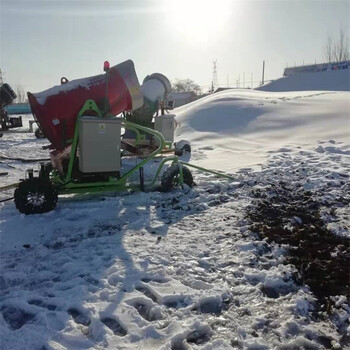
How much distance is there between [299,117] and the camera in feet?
47.6

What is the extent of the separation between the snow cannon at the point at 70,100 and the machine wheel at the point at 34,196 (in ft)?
2.34

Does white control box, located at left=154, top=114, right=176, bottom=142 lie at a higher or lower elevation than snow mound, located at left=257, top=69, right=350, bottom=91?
lower

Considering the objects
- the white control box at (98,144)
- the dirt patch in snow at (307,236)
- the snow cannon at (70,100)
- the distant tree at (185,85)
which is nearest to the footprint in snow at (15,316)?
the dirt patch in snow at (307,236)

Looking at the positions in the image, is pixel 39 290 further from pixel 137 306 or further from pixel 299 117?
pixel 299 117

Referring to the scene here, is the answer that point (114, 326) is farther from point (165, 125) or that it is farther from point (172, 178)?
point (165, 125)

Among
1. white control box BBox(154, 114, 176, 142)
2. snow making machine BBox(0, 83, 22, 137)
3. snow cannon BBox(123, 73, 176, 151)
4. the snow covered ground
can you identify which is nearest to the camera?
the snow covered ground

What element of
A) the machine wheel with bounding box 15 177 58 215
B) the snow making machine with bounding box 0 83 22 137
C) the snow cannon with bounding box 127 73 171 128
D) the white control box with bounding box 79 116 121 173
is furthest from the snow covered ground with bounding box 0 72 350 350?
the snow making machine with bounding box 0 83 22 137

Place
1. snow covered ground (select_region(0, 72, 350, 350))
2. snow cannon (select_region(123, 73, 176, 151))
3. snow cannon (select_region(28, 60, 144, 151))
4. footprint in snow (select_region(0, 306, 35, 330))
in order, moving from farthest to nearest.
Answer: snow cannon (select_region(123, 73, 176, 151))
snow cannon (select_region(28, 60, 144, 151))
footprint in snow (select_region(0, 306, 35, 330))
snow covered ground (select_region(0, 72, 350, 350))

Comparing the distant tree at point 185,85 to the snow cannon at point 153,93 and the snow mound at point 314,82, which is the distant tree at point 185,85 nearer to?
the snow mound at point 314,82

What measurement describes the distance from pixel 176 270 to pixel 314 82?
43912 mm

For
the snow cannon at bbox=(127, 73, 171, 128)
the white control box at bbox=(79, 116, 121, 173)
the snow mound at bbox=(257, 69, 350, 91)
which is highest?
the snow mound at bbox=(257, 69, 350, 91)

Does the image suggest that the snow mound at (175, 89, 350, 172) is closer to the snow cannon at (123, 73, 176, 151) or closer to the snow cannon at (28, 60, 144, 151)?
the snow cannon at (123, 73, 176, 151)

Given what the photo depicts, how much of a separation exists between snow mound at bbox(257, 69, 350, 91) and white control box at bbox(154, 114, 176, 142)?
3391 centimetres

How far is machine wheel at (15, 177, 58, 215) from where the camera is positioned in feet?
15.8
